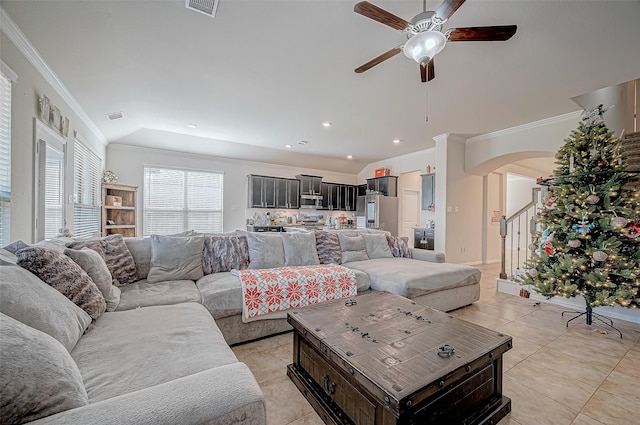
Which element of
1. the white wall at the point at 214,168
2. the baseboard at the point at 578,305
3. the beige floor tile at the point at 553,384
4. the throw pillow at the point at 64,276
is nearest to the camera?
the throw pillow at the point at 64,276

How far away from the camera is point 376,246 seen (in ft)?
12.8

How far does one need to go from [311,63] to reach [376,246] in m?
2.53

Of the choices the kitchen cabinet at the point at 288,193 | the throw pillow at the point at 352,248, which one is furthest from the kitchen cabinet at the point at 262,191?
the throw pillow at the point at 352,248

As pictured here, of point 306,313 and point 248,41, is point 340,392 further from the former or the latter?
point 248,41

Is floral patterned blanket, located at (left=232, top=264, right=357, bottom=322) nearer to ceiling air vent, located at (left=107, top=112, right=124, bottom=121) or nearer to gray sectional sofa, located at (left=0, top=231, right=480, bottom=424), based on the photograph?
gray sectional sofa, located at (left=0, top=231, right=480, bottom=424)

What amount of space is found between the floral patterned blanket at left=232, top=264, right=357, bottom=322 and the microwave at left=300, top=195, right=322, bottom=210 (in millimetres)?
4614

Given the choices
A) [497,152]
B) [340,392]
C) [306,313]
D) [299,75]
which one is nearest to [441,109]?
[497,152]

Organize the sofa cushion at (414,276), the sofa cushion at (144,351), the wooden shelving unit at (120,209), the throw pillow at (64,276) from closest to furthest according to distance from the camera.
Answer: the sofa cushion at (144,351)
the throw pillow at (64,276)
the sofa cushion at (414,276)
the wooden shelving unit at (120,209)

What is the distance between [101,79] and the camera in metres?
2.95

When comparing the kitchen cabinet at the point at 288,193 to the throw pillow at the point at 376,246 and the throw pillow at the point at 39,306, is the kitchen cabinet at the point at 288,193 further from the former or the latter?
the throw pillow at the point at 39,306

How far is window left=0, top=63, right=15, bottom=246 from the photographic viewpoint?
1.97 meters

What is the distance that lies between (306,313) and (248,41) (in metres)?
2.42

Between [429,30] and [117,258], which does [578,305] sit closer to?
[429,30]

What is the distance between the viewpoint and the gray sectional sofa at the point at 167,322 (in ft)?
2.35
